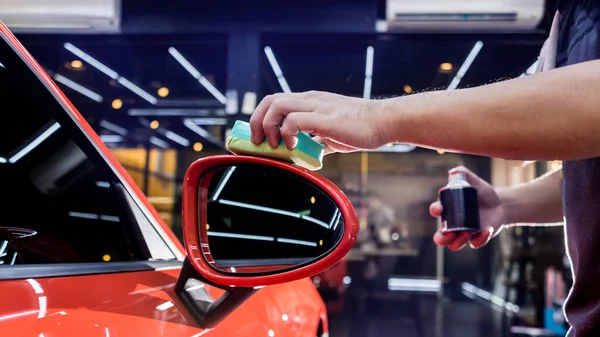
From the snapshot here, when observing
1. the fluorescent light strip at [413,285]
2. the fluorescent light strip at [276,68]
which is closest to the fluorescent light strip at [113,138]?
the fluorescent light strip at [276,68]

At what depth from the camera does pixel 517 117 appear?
620 mm

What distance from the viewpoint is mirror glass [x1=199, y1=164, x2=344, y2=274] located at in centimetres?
73

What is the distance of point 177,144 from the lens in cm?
728

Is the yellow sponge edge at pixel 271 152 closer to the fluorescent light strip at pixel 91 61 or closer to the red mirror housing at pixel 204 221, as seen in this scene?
the red mirror housing at pixel 204 221

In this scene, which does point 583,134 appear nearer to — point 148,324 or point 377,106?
point 377,106

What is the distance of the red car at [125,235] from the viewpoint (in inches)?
24.8

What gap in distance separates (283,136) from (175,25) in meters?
4.87

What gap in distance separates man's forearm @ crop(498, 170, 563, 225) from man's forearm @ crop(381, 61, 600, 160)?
640 mm

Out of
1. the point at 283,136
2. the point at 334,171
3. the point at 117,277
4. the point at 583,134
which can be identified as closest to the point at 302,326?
the point at 117,277

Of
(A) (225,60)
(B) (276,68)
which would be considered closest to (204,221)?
(A) (225,60)

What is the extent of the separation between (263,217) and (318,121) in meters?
0.38

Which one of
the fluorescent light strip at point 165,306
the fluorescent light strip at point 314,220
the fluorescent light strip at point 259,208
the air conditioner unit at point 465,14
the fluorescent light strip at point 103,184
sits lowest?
the fluorescent light strip at point 165,306

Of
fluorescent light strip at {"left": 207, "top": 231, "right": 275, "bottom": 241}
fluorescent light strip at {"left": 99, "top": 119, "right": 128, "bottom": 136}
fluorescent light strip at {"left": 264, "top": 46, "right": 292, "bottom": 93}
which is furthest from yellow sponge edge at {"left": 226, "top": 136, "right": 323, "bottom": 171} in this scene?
fluorescent light strip at {"left": 99, "top": 119, "right": 128, "bottom": 136}

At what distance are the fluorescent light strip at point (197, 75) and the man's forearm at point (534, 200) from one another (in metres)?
4.36
